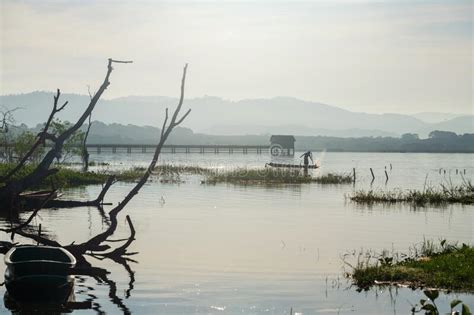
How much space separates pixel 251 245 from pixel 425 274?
38.5 feet

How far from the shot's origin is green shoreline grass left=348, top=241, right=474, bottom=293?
Answer: 2364cm

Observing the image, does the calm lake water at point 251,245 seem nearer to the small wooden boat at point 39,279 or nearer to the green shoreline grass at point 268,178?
the small wooden boat at point 39,279

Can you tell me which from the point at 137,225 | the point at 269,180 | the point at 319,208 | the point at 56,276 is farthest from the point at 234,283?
the point at 269,180

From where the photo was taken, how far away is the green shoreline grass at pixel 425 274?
23.6 meters

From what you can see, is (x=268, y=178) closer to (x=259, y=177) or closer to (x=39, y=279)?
(x=259, y=177)

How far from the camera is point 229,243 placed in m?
35.7

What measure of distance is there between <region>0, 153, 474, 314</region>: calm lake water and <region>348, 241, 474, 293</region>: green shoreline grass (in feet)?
2.69

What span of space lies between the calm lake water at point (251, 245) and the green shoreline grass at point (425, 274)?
82 cm

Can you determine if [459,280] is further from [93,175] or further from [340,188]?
[93,175]

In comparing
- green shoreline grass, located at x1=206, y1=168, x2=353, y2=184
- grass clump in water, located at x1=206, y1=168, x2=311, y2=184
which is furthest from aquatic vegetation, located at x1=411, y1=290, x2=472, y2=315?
grass clump in water, located at x1=206, y1=168, x2=311, y2=184

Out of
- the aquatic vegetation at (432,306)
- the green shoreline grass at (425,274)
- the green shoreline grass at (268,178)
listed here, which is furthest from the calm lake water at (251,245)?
the green shoreline grass at (268,178)

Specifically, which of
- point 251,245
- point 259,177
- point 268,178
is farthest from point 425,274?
point 268,178

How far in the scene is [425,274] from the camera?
24641mm

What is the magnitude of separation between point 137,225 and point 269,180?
44.5 meters
